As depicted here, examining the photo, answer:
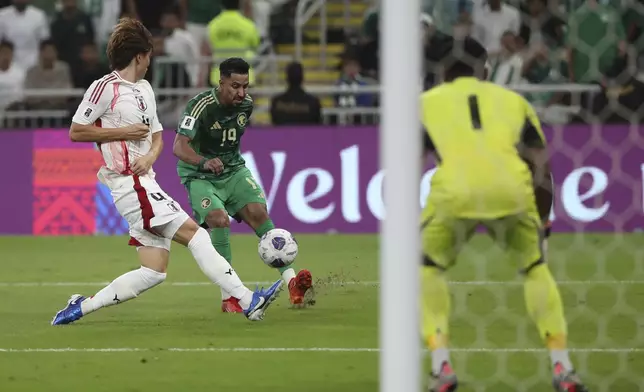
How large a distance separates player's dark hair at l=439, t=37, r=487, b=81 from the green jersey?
3614 millimetres

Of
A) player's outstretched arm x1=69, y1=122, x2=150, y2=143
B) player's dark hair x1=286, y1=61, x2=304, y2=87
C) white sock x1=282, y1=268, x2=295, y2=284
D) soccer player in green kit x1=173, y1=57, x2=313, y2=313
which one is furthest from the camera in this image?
player's dark hair x1=286, y1=61, x2=304, y2=87

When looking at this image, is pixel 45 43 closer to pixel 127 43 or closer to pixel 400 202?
pixel 127 43

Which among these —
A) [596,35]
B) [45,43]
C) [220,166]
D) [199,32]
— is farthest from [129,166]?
[199,32]

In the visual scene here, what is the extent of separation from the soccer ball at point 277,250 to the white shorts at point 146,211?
2.95ft

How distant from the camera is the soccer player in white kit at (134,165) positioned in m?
8.38

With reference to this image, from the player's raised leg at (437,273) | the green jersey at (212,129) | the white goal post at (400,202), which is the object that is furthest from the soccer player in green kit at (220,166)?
the white goal post at (400,202)

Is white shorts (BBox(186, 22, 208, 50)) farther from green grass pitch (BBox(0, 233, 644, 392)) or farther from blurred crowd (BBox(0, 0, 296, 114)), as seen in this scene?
green grass pitch (BBox(0, 233, 644, 392))

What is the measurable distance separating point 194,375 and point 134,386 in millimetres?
379

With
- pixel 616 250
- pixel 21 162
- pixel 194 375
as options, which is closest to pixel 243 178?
pixel 194 375

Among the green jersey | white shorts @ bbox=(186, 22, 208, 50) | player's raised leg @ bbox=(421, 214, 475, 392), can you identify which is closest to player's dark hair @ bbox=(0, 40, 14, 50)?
white shorts @ bbox=(186, 22, 208, 50)

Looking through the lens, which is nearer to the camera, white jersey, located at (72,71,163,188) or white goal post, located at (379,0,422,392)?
white goal post, located at (379,0,422,392)

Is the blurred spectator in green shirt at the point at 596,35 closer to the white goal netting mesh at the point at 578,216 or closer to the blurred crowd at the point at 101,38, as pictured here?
A: the white goal netting mesh at the point at 578,216

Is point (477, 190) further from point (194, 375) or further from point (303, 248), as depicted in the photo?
point (303, 248)

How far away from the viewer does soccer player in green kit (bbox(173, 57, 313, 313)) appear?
961cm
